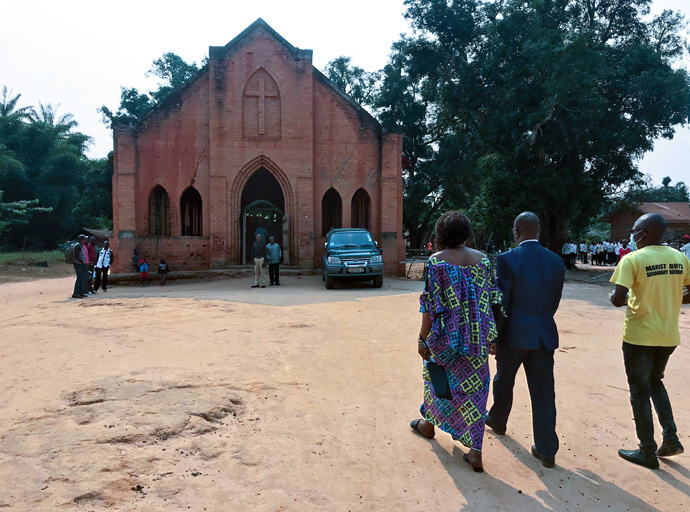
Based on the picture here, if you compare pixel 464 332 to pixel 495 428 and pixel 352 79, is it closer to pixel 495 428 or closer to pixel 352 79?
pixel 495 428

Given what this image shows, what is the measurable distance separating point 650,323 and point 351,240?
1237 centimetres

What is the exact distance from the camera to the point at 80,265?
13.2 m

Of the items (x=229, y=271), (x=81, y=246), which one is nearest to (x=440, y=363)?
(x=81, y=246)

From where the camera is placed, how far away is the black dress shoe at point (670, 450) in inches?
148

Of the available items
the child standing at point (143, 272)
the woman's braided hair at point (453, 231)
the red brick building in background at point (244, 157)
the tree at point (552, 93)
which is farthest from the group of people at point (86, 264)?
the tree at point (552, 93)

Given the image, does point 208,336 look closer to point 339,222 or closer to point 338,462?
point 338,462

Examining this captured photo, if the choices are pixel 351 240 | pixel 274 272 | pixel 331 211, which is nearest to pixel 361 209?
pixel 331 211

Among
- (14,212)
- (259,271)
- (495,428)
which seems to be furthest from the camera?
(14,212)

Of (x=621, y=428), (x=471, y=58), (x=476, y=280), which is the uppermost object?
(x=471, y=58)

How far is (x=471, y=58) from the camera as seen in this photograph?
900 inches

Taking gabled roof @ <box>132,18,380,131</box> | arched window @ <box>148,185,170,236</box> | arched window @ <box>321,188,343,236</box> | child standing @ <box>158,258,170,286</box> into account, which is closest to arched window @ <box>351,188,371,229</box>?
arched window @ <box>321,188,343,236</box>

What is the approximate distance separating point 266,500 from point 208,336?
15.6 ft

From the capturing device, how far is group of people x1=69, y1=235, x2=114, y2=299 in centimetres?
1292

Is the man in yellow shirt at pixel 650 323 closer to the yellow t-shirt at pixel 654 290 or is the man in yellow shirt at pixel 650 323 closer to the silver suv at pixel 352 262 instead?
the yellow t-shirt at pixel 654 290
